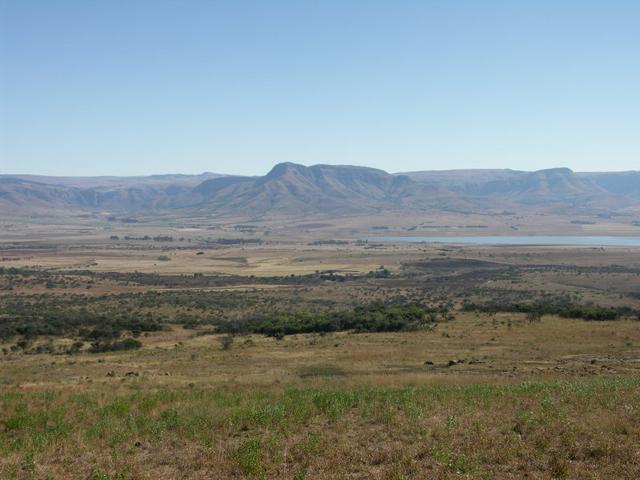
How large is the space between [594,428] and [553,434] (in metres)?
0.88

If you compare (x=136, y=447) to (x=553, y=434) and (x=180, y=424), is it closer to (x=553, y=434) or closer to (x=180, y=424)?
(x=180, y=424)

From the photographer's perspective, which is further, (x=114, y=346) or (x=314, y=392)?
(x=114, y=346)

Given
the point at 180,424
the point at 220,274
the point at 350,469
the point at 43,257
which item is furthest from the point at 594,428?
the point at 43,257

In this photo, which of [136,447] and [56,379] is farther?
[56,379]

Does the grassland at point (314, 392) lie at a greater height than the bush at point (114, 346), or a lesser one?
greater

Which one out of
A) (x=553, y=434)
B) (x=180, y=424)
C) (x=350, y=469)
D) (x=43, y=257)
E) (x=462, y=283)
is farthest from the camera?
(x=43, y=257)

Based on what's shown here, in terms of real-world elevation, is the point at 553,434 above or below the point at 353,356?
above

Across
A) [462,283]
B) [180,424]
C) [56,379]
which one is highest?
[180,424]

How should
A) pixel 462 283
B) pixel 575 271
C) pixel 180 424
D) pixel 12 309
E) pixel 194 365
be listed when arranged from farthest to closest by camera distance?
pixel 575 271 → pixel 462 283 → pixel 12 309 → pixel 194 365 → pixel 180 424

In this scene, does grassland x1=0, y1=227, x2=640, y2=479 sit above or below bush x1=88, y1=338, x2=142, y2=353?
above

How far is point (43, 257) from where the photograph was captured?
137 m

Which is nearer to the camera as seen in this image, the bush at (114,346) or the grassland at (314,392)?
the grassland at (314,392)

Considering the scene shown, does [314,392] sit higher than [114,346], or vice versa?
[314,392]

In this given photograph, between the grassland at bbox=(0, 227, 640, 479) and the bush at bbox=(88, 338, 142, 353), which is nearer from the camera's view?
the grassland at bbox=(0, 227, 640, 479)
